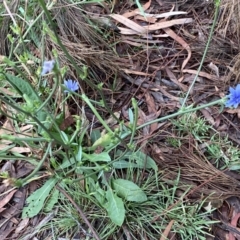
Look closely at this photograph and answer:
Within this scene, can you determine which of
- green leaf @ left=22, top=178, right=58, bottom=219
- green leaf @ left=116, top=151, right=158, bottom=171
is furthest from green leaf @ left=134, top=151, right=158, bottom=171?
green leaf @ left=22, top=178, right=58, bottom=219

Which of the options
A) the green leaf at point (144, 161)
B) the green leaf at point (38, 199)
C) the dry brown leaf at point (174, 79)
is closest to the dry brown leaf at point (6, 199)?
the green leaf at point (38, 199)

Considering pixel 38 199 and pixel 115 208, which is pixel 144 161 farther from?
pixel 38 199

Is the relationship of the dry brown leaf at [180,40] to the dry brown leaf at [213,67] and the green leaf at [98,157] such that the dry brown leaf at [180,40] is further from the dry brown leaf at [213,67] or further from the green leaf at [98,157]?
the green leaf at [98,157]

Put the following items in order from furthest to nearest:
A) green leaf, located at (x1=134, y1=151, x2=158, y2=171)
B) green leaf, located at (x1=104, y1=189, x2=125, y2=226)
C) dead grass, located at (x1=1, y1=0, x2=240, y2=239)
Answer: dead grass, located at (x1=1, y1=0, x2=240, y2=239) → green leaf, located at (x1=134, y1=151, x2=158, y2=171) → green leaf, located at (x1=104, y1=189, x2=125, y2=226)

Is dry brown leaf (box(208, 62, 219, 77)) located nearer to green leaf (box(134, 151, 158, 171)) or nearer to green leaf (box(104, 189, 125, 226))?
green leaf (box(134, 151, 158, 171))

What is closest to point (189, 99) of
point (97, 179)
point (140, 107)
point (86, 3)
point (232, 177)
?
point (140, 107)

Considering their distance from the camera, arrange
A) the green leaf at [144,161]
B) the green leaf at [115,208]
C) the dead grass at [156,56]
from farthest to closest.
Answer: the dead grass at [156,56] → the green leaf at [144,161] → the green leaf at [115,208]

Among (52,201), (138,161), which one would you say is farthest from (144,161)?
(52,201)
